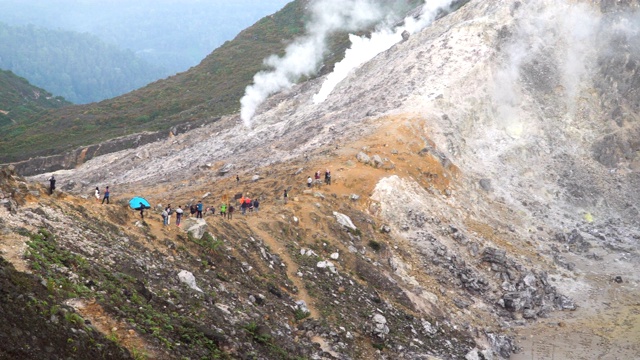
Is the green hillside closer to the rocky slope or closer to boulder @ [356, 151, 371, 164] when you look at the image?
the rocky slope

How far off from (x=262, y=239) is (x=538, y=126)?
1170 inches

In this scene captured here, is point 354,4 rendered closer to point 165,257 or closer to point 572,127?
point 572,127

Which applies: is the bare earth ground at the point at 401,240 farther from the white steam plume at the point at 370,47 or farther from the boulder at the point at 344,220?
the white steam plume at the point at 370,47

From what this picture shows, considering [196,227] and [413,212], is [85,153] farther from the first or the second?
[196,227]

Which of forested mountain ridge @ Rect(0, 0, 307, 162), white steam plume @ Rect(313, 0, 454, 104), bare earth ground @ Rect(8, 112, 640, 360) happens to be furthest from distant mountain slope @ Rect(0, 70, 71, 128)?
bare earth ground @ Rect(8, 112, 640, 360)

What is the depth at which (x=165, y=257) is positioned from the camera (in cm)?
2059

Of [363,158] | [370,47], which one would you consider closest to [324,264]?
[363,158]

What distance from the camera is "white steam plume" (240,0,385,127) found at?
76000 millimetres

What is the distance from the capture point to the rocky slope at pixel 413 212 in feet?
64.1

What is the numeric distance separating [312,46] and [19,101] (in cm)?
6894

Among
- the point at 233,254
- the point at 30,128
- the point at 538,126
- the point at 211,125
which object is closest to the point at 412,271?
the point at 233,254

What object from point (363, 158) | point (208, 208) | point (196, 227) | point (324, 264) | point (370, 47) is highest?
point (370, 47)

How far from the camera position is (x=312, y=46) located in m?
101

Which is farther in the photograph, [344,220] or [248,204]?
[344,220]
